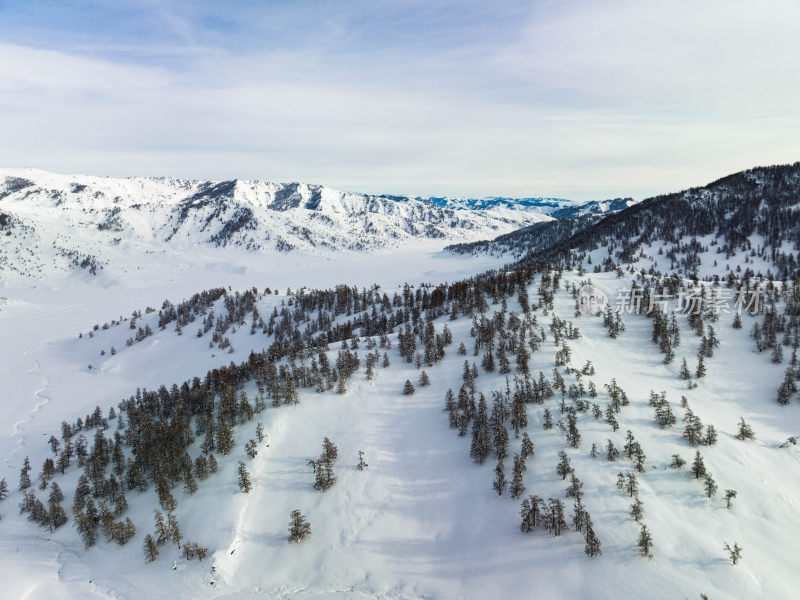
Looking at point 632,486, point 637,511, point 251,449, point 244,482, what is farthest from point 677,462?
point 251,449

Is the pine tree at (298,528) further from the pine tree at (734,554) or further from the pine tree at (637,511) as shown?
the pine tree at (734,554)

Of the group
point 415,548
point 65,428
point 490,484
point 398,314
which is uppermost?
point 398,314

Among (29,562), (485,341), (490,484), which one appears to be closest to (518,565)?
(490,484)

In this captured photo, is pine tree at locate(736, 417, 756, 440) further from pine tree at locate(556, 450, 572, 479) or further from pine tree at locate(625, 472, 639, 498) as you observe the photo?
pine tree at locate(556, 450, 572, 479)

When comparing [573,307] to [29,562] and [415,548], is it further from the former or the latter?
[29,562]

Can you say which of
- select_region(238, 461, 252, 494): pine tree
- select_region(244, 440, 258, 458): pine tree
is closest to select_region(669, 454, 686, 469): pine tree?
select_region(238, 461, 252, 494): pine tree

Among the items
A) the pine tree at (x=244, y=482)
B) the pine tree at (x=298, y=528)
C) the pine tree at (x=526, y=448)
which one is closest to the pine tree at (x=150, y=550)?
the pine tree at (x=244, y=482)

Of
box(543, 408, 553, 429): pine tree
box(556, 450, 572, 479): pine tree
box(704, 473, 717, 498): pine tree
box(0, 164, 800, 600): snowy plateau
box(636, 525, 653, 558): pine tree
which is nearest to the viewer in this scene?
box(636, 525, 653, 558): pine tree
